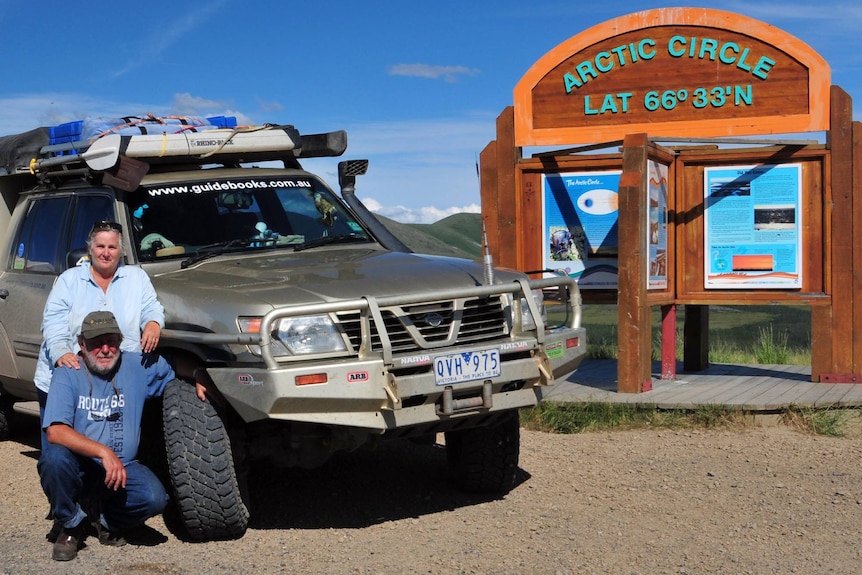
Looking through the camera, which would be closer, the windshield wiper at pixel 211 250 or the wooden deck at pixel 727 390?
the windshield wiper at pixel 211 250

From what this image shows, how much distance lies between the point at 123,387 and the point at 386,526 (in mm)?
1666

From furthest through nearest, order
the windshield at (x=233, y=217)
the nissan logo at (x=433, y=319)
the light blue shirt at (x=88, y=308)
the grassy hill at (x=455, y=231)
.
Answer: the grassy hill at (x=455, y=231) → the windshield at (x=233, y=217) → the light blue shirt at (x=88, y=308) → the nissan logo at (x=433, y=319)

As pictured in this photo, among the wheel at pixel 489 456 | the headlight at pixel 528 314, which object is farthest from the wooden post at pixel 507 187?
the headlight at pixel 528 314

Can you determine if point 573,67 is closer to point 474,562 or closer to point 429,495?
point 429,495

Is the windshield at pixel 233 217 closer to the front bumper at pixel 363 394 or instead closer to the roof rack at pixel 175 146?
the roof rack at pixel 175 146

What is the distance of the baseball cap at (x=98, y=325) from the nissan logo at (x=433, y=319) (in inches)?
63.0

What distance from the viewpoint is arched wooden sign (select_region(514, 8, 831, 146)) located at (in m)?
9.45

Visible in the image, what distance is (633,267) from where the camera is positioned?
918 centimetres

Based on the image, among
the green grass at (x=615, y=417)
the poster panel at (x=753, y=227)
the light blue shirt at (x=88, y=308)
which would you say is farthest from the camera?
the poster panel at (x=753, y=227)

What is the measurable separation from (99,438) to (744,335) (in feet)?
59.6

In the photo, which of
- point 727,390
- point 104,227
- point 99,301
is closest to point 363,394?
point 99,301

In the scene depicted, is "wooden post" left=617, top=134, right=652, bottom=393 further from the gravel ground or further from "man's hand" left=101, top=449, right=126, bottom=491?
"man's hand" left=101, top=449, right=126, bottom=491

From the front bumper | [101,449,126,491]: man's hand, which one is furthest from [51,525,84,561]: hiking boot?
the front bumper

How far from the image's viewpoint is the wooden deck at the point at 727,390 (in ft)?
28.1
